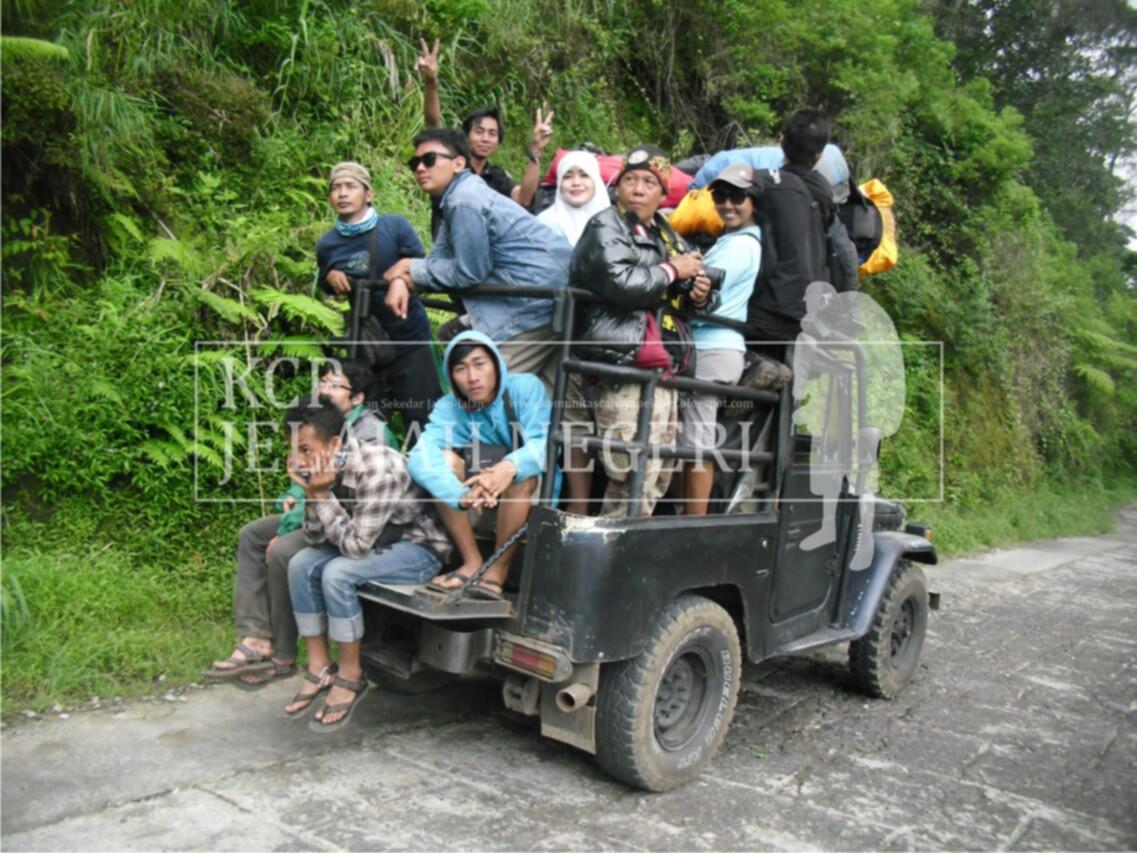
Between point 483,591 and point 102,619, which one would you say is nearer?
point 483,591

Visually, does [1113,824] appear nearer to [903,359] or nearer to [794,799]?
[794,799]

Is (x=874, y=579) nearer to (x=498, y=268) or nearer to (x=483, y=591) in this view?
(x=483, y=591)

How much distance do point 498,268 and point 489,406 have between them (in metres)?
0.65

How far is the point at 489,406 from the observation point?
4.18 m

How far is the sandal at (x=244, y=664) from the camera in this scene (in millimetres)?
4156

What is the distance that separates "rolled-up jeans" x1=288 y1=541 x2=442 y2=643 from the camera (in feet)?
13.0

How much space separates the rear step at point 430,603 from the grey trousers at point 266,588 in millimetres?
470

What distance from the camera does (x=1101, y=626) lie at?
8289mm

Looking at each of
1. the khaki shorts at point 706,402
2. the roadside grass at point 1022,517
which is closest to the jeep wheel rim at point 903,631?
the khaki shorts at point 706,402


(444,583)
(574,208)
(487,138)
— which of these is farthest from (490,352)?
(487,138)

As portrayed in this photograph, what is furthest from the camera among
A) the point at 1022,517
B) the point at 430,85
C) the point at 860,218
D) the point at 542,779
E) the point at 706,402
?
the point at 1022,517

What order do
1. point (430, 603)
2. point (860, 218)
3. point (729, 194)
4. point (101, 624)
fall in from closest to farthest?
1. point (430, 603)
2. point (729, 194)
3. point (101, 624)
4. point (860, 218)

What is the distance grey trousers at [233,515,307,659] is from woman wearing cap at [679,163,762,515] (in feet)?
5.77

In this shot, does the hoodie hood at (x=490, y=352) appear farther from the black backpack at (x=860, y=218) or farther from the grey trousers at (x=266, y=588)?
the black backpack at (x=860, y=218)
